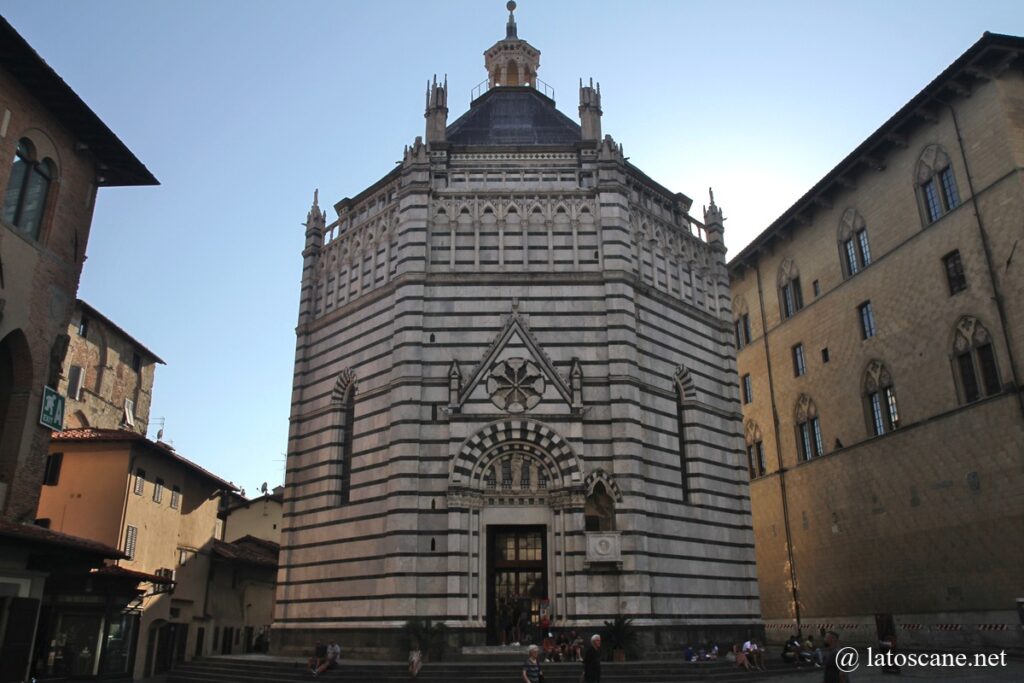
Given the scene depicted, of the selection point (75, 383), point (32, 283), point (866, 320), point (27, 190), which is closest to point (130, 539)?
point (75, 383)

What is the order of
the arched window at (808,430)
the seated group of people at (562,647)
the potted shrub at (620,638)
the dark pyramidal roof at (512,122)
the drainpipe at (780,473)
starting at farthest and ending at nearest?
the drainpipe at (780,473) → the arched window at (808,430) → the dark pyramidal roof at (512,122) → the potted shrub at (620,638) → the seated group of people at (562,647)

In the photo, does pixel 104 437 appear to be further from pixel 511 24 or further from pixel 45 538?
pixel 511 24

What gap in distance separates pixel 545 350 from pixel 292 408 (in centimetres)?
1030

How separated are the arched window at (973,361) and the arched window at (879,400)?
354 cm

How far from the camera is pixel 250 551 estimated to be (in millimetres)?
39000

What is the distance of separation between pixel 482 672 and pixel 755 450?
24.8 m

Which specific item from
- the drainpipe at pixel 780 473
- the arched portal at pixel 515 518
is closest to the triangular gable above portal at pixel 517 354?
the arched portal at pixel 515 518

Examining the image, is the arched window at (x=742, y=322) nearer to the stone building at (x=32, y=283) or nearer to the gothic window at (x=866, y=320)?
the gothic window at (x=866, y=320)

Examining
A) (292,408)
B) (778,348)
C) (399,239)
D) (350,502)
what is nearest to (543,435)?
(350,502)

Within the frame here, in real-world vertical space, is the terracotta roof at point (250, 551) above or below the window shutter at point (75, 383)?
below

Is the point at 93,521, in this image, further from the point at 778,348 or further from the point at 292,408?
the point at 778,348

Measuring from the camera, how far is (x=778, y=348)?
129 feet

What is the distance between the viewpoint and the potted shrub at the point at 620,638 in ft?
72.3

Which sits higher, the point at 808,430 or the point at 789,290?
the point at 789,290
